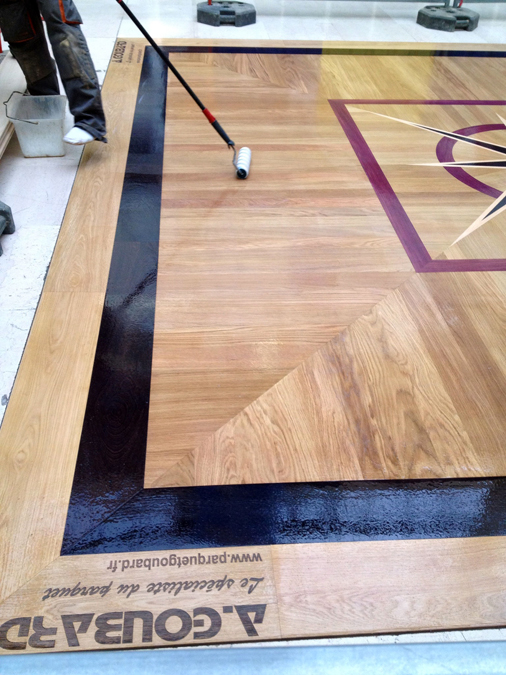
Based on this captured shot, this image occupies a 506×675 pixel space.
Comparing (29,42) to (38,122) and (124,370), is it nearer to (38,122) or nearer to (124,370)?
(38,122)

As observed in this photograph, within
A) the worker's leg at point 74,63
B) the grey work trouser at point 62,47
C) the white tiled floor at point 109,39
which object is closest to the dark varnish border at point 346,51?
the white tiled floor at point 109,39

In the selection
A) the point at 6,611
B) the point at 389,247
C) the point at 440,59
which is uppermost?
the point at 440,59

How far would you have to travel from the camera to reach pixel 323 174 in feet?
8.75

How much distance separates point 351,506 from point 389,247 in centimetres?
114

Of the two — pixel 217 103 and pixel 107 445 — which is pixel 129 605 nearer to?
pixel 107 445

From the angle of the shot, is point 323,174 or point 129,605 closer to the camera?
point 129,605

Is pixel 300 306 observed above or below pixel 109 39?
below

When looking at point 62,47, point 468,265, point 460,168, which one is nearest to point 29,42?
point 62,47

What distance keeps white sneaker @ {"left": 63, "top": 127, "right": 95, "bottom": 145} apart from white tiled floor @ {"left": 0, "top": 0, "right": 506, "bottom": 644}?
12 cm

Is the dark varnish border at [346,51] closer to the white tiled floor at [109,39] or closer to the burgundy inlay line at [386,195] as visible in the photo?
the white tiled floor at [109,39]

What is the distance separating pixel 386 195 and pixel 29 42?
174 centimetres

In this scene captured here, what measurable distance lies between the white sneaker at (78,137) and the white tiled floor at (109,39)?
0.40ft

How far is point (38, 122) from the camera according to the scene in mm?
2631


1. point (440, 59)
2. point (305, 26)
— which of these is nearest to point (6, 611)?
point (440, 59)
